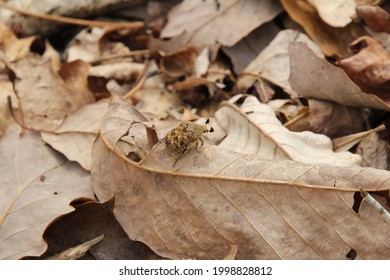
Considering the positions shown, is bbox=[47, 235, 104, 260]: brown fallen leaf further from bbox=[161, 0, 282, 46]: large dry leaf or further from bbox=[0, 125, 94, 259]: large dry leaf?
bbox=[161, 0, 282, 46]: large dry leaf

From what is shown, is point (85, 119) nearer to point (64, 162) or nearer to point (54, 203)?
point (64, 162)

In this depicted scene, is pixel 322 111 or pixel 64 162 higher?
pixel 322 111

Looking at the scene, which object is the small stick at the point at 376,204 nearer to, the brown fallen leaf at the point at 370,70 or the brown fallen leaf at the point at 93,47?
the brown fallen leaf at the point at 370,70

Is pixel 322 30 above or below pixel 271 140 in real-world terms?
above

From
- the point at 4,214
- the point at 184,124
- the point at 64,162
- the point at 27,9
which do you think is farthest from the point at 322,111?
the point at 27,9

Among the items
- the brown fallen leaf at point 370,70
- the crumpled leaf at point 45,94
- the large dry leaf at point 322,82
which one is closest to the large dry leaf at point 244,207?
the large dry leaf at point 322,82

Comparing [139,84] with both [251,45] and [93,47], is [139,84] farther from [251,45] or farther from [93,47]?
[251,45]

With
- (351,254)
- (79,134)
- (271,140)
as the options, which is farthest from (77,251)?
(351,254)
